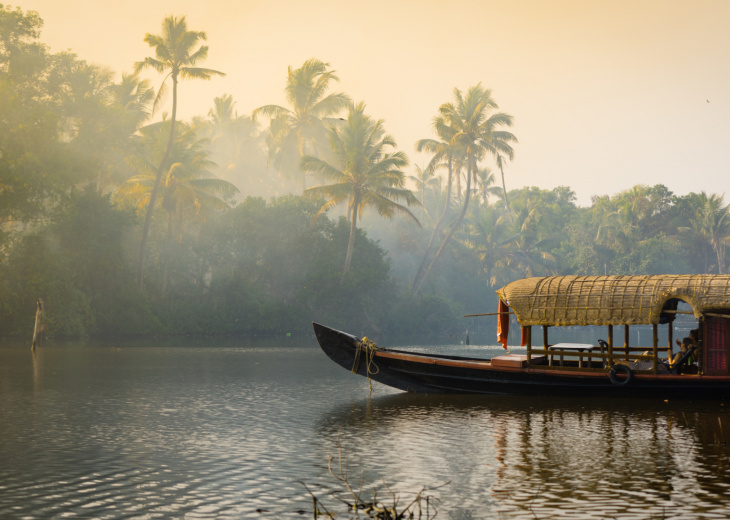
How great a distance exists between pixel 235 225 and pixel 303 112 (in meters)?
11.2

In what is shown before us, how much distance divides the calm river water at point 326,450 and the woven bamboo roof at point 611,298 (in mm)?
2322

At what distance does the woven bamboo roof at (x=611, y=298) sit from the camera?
1955cm

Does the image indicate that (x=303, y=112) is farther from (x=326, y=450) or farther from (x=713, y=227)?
(x=326, y=450)

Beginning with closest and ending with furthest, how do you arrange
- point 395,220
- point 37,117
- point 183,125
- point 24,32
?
point 37,117 → point 24,32 → point 183,125 → point 395,220

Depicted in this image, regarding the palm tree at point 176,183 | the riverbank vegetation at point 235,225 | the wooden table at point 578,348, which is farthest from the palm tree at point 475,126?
the wooden table at point 578,348

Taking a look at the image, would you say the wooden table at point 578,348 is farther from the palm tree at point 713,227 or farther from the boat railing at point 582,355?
the palm tree at point 713,227

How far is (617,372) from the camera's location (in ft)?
67.1

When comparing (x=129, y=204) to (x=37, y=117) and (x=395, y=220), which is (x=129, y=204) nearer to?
(x=37, y=117)

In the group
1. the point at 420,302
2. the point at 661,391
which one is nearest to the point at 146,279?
the point at 420,302

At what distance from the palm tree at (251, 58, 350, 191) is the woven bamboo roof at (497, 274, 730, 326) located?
4152 centimetres

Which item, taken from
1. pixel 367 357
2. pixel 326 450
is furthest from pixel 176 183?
pixel 326 450

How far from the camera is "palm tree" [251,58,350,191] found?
6094 cm

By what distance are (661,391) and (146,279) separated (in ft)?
131

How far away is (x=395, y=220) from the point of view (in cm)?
7844
